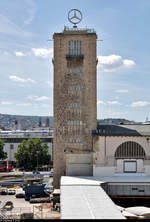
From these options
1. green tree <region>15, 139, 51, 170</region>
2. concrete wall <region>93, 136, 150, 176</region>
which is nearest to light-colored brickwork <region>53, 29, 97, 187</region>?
concrete wall <region>93, 136, 150, 176</region>

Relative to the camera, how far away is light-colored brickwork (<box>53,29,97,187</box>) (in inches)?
3054

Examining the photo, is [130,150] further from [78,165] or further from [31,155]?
[31,155]

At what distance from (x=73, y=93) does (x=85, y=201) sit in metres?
35.1

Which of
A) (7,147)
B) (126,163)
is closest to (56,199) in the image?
(126,163)

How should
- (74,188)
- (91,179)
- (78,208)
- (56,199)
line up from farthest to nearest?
(91,179), (56,199), (74,188), (78,208)

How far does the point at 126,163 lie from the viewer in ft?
→ 241

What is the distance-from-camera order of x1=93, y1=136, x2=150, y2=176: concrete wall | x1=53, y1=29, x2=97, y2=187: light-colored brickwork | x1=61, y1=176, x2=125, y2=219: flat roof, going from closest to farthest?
x1=61, y1=176, x2=125, y2=219: flat roof
x1=93, y1=136, x2=150, y2=176: concrete wall
x1=53, y1=29, x2=97, y2=187: light-colored brickwork

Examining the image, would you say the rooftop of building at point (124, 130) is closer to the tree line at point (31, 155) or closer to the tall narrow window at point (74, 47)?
the tall narrow window at point (74, 47)

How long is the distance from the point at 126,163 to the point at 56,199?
19.3 m

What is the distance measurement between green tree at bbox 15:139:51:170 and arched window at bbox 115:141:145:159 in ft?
158

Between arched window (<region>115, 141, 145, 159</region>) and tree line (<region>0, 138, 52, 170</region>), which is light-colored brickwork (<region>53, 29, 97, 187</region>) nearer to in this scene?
arched window (<region>115, 141, 145, 159</region>)

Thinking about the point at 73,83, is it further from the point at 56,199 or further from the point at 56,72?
the point at 56,199

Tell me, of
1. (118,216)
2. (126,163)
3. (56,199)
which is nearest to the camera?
(118,216)

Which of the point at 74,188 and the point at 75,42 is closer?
the point at 74,188
